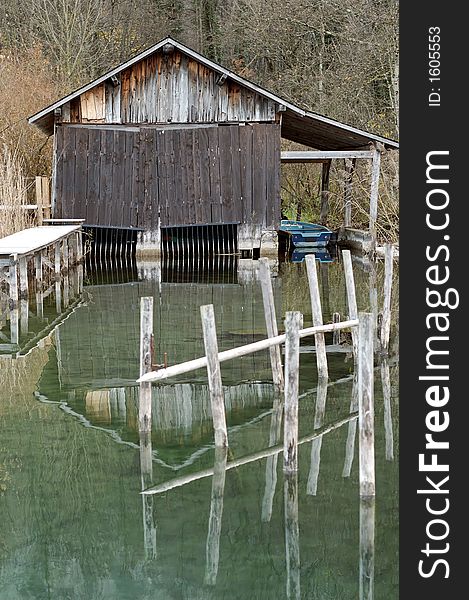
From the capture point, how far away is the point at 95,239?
26.3 m

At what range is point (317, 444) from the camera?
355 inches

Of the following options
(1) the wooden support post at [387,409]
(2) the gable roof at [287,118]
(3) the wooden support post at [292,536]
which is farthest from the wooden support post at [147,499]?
(2) the gable roof at [287,118]

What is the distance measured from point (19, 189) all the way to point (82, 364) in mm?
6992

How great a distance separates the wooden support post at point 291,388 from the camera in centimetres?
769

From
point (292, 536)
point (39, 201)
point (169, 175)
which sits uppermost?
point (169, 175)

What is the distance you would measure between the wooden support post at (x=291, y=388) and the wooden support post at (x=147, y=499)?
1022mm

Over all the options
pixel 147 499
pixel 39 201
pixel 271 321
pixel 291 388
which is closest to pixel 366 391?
pixel 291 388

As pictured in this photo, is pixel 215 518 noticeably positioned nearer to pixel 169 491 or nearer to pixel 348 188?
pixel 169 491

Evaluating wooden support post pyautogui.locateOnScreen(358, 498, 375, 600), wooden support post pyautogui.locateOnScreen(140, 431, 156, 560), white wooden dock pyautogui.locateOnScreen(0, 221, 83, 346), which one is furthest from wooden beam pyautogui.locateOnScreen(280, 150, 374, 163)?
wooden support post pyautogui.locateOnScreen(358, 498, 375, 600)

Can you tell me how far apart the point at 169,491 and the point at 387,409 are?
2900mm

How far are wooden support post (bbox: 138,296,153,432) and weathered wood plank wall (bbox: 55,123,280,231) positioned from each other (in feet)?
51.7

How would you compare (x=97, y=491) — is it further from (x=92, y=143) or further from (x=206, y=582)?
(x=92, y=143)

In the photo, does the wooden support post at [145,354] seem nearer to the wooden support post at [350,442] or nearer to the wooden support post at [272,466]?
the wooden support post at [272,466]

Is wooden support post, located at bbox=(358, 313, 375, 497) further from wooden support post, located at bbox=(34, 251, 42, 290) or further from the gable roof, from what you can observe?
the gable roof
